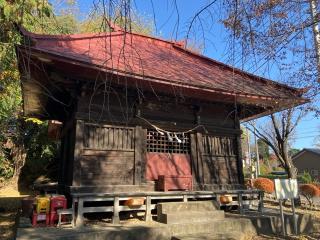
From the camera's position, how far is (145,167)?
8969mm

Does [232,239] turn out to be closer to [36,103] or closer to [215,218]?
[215,218]

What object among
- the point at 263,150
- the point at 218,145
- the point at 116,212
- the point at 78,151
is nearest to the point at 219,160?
the point at 218,145

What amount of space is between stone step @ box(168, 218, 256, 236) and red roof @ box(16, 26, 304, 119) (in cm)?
325

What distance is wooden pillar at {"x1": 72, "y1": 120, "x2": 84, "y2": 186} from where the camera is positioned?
25.9ft

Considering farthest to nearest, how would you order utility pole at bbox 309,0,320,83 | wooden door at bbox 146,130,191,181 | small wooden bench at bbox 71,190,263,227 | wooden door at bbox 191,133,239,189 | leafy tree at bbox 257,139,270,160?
leafy tree at bbox 257,139,270,160
wooden door at bbox 191,133,239,189
wooden door at bbox 146,130,191,181
small wooden bench at bbox 71,190,263,227
utility pole at bbox 309,0,320,83

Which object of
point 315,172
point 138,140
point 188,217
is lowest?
point 188,217

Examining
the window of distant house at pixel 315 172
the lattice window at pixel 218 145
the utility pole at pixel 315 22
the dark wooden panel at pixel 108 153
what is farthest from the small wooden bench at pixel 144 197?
the window of distant house at pixel 315 172

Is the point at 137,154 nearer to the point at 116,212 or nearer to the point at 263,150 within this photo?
the point at 116,212

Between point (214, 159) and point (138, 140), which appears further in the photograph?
point (214, 159)

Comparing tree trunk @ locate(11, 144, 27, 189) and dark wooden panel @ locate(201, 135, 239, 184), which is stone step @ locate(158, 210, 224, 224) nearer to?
dark wooden panel @ locate(201, 135, 239, 184)

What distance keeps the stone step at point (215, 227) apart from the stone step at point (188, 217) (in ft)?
0.63

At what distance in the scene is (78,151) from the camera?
8039mm

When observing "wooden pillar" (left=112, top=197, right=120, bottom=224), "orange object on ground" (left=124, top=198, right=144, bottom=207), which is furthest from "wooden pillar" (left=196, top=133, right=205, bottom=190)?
"wooden pillar" (left=112, top=197, right=120, bottom=224)

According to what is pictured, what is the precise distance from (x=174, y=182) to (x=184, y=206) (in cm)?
104
